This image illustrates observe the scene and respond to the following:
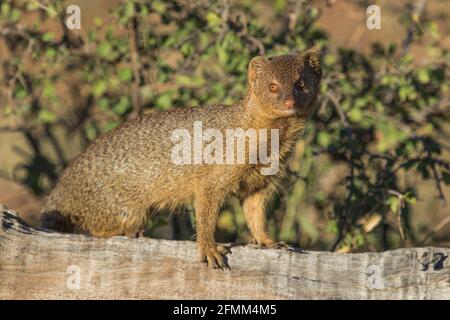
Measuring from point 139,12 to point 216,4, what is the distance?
47 cm

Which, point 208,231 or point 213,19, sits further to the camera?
point 213,19

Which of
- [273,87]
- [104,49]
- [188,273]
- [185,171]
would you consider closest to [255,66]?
[273,87]

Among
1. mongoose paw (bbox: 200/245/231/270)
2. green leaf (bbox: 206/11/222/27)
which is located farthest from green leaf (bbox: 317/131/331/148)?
mongoose paw (bbox: 200/245/231/270)

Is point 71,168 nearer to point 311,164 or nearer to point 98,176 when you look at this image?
point 98,176

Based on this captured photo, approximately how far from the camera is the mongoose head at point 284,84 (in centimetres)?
338

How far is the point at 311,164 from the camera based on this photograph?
4785 millimetres

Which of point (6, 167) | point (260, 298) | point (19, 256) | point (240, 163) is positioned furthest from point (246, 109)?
point (6, 167)

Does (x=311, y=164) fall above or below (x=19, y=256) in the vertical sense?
above

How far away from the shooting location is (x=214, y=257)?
332 cm

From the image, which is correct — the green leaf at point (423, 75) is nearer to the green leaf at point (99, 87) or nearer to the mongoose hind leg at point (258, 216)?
the mongoose hind leg at point (258, 216)

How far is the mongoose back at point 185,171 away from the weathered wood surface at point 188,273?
0.56ft

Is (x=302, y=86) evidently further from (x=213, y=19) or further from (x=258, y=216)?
(x=213, y=19)

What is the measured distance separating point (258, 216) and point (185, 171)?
450 mm

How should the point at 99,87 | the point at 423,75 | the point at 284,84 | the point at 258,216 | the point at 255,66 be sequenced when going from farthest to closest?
the point at 99,87 < the point at 423,75 < the point at 258,216 < the point at 255,66 < the point at 284,84
